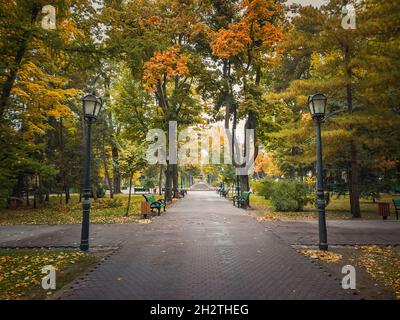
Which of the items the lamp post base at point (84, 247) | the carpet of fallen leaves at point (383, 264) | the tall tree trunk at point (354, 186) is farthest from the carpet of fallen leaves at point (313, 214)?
the lamp post base at point (84, 247)

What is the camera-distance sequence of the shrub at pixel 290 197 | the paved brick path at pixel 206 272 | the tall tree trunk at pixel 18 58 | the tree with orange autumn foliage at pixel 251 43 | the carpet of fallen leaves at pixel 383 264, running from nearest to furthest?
the paved brick path at pixel 206 272
the carpet of fallen leaves at pixel 383 264
the tall tree trunk at pixel 18 58
the shrub at pixel 290 197
the tree with orange autumn foliage at pixel 251 43

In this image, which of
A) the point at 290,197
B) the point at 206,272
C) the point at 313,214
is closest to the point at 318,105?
the point at 206,272

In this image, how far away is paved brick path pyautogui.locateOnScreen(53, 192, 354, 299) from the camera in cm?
442

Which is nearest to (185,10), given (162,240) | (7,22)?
(7,22)

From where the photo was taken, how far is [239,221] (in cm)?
1235

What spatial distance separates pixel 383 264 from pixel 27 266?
7.97 meters

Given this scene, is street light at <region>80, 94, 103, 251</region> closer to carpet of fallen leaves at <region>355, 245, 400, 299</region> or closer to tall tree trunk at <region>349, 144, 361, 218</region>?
carpet of fallen leaves at <region>355, 245, 400, 299</region>

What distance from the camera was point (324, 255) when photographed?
6.77 meters

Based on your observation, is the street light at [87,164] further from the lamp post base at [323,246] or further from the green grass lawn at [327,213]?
the green grass lawn at [327,213]

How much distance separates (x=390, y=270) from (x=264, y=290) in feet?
10.3

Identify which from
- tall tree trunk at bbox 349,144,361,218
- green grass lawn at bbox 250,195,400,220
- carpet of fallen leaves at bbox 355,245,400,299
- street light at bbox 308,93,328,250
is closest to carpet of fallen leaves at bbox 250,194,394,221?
green grass lawn at bbox 250,195,400,220

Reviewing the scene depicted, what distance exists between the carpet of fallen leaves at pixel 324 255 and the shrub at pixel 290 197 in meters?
9.29

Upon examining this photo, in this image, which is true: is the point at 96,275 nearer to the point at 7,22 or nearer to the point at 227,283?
the point at 227,283

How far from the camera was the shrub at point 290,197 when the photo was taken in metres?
16.2
